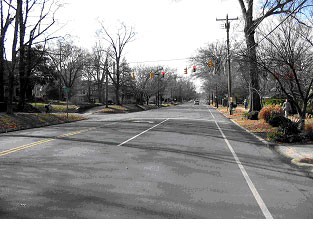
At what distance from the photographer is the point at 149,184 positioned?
18.8 ft

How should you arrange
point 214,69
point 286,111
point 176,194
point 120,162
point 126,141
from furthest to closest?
point 214,69 < point 286,111 < point 126,141 < point 120,162 < point 176,194

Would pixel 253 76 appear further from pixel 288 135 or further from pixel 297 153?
pixel 297 153

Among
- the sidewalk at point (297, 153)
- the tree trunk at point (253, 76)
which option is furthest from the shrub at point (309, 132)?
the tree trunk at point (253, 76)

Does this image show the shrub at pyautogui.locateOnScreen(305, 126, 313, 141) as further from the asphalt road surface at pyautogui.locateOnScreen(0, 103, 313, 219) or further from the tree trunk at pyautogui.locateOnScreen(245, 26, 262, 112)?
the tree trunk at pyautogui.locateOnScreen(245, 26, 262, 112)

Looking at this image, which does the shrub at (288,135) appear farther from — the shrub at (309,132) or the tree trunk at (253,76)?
the tree trunk at (253,76)

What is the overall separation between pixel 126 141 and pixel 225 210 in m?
7.66

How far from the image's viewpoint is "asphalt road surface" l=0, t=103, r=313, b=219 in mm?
4309

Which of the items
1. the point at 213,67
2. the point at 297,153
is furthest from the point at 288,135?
the point at 213,67

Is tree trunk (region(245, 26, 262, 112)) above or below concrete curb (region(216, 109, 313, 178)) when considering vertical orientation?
above

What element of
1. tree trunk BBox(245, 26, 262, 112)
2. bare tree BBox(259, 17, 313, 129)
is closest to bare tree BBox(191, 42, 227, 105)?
tree trunk BBox(245, 26, 262, 112)

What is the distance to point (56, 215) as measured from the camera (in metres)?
4.08

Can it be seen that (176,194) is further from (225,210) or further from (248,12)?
(248,12)

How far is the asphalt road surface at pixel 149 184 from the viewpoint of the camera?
4309mm
